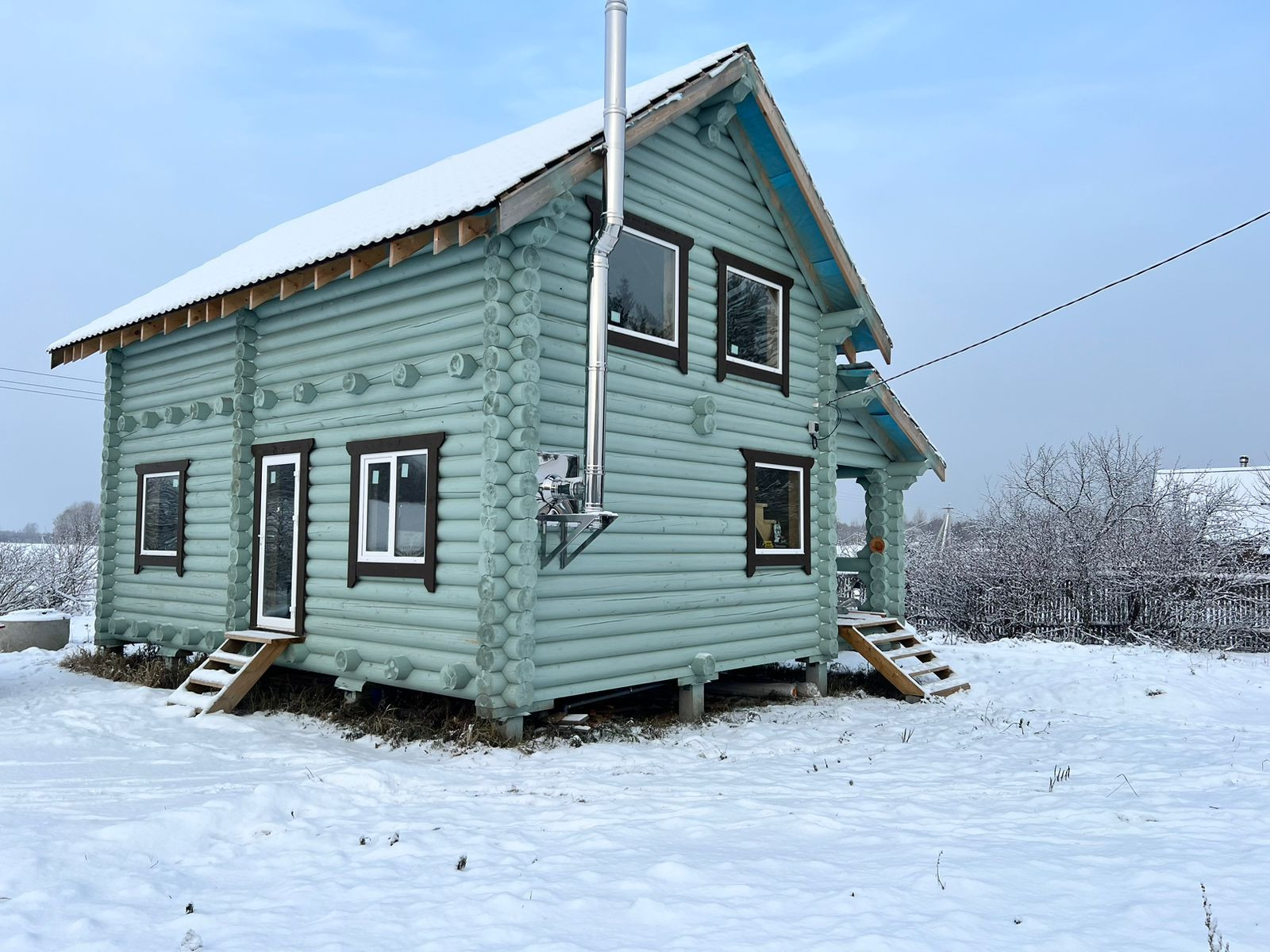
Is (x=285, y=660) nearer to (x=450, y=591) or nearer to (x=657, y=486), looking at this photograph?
(x=450, y=591)

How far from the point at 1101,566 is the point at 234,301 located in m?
16.8

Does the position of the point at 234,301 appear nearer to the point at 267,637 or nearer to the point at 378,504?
the point at 378,504

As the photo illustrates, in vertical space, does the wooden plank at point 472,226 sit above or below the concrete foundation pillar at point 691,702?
above

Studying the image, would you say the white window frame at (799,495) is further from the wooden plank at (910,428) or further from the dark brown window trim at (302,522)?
the dark brown window trim at (302,522)

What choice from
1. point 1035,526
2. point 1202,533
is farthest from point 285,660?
point 1202,533

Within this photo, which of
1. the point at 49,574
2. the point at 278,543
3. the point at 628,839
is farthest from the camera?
the point at 49,574

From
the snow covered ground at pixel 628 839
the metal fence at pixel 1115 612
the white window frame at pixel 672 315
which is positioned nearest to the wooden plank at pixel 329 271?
the white window frame at pixel 672 315

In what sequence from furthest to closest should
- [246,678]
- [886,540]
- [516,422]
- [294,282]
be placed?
[886,540]
[246,678]
[294,282]
[516,422]

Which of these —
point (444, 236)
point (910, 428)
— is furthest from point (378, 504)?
point (910, 428)

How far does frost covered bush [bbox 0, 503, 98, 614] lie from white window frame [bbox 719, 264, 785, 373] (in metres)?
18.6

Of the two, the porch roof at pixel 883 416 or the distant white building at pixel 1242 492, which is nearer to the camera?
the porch roof at pixel 883 416

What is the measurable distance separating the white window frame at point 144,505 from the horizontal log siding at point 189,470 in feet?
0.69

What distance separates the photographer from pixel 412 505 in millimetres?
9062

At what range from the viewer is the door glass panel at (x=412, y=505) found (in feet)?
29.4
